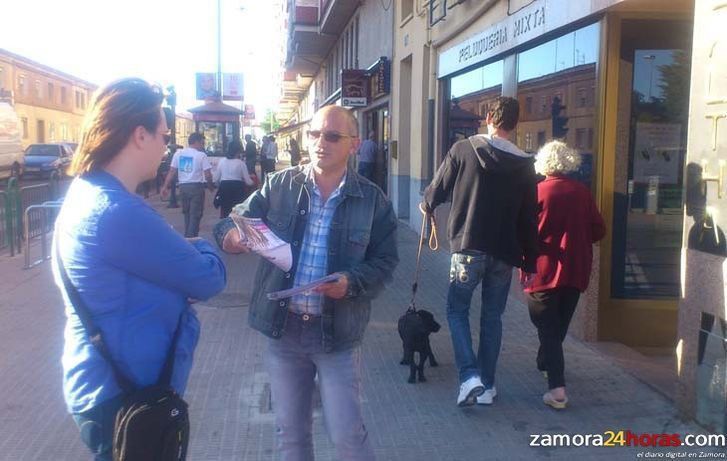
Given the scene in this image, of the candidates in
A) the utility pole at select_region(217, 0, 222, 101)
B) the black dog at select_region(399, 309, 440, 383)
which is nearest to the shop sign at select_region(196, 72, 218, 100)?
the utility pole at select_region(217, 0, 222, 101)

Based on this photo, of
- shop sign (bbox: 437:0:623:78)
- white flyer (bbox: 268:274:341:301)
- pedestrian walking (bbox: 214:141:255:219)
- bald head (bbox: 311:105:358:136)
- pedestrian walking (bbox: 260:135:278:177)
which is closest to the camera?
white flyer (bbox: 268:274:341:301)

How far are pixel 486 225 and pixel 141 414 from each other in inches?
113

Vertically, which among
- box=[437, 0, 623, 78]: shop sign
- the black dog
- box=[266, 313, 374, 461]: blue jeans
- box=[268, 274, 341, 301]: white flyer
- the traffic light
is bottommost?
the black dog

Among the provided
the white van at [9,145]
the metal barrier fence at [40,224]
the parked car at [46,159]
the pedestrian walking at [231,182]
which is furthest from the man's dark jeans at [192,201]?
the parked car at [46,159]

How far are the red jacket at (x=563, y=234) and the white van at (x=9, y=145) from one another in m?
29.4

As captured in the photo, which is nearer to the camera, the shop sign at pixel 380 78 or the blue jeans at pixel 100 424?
the blue jeans at pixel 100 424

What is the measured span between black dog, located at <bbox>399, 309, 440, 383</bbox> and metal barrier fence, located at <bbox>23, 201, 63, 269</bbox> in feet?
22.9

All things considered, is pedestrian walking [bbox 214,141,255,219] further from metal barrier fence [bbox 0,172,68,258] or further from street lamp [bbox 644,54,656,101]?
street lamp [bbox 644,54,656,101]

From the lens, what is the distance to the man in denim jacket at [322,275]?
3.11 m

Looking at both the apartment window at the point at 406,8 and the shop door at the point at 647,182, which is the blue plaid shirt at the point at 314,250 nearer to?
the shop door at the point at 647,182

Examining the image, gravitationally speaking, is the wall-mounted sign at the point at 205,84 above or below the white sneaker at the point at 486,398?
above

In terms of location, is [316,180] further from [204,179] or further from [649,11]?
[204,179]

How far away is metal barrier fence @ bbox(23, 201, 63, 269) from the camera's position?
10453mm

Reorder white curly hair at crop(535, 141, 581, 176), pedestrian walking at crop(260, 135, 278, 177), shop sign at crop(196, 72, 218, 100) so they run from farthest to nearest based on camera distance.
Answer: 1. shop sign at crop(196, 72, 218, 100)
2. pedestrian walking at crop(260, 135, 278, 177)
3. white curly hair at crop(535, 141, 581, 176)
